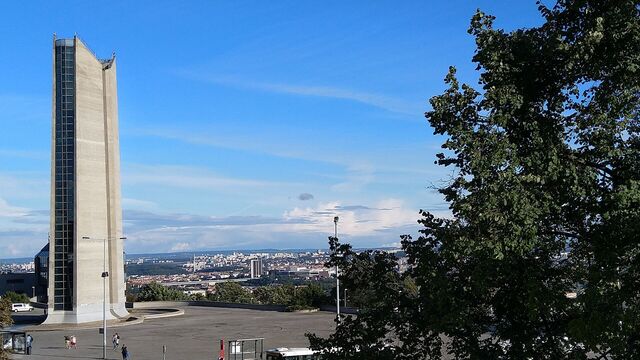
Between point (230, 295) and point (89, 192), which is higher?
point (89, 192)

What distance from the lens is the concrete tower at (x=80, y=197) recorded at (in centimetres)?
6544

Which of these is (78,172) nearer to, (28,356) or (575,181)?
(28,356)

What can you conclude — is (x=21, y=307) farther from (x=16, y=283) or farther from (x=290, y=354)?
(x=290, y=354)

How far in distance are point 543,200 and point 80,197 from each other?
2453 inches

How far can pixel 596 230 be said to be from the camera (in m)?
9.45

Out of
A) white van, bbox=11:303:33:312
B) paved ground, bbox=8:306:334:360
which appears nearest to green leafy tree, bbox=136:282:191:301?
white van, bbox=11:303:33:312

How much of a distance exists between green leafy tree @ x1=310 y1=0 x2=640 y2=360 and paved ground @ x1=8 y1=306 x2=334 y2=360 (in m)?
29.5

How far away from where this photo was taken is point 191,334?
5072 cm

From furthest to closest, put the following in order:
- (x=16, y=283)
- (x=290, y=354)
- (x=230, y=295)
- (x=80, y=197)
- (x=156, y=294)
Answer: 1. (x=16, y=283)
2. (x=230, y=295)
3. (x=156, y=294)
4. (x=80, y=197)
5. (x=290, y=354)

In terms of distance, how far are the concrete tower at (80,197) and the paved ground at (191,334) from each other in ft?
23.3

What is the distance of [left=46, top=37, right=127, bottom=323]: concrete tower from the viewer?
65.4 m

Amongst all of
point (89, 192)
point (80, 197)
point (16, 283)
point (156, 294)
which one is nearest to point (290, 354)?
point (80, 197)

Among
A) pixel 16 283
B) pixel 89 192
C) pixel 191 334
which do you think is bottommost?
pixel 191 334

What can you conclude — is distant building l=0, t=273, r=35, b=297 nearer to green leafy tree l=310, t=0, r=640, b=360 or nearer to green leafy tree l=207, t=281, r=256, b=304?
green leafy tree l=207, t=281, r=256, b=304
